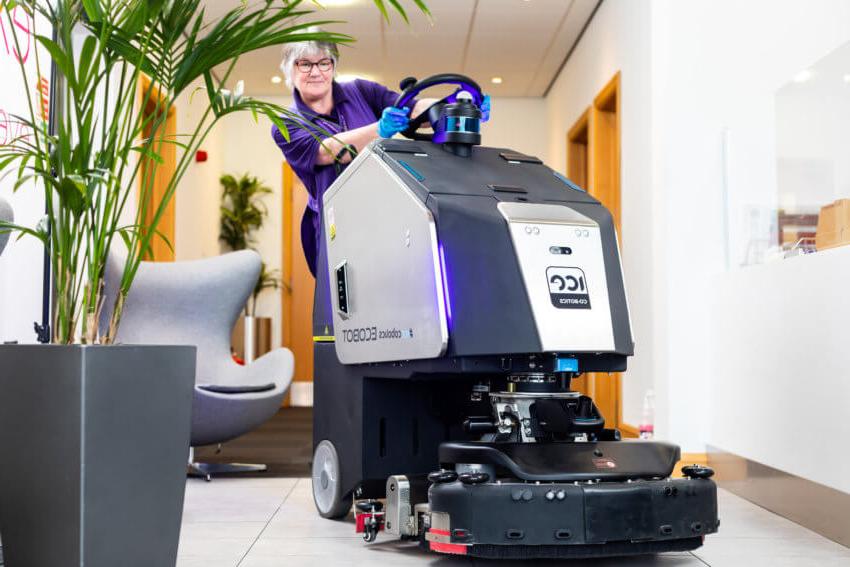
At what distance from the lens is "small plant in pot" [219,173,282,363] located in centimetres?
784

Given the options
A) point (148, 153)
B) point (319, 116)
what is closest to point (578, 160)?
point (319, 116)

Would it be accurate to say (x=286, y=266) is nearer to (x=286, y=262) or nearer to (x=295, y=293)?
(x=286, y=262)

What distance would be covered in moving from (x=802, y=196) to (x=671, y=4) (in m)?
1.36

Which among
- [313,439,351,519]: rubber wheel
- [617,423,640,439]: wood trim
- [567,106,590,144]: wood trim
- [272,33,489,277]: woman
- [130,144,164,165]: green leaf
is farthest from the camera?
[567,106,590,144]: wood trim

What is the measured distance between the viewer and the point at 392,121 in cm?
244

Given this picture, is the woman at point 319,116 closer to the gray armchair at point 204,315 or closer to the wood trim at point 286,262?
the gray armchair at point 204,315

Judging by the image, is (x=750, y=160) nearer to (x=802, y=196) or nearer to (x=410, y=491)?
(x=802, y=196)

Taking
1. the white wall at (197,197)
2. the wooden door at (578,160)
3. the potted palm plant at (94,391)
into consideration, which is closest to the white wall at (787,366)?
the potted palm plant at (94,391)

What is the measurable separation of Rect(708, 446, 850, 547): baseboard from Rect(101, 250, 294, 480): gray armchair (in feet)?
5.21

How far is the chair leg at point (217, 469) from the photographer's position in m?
3.63

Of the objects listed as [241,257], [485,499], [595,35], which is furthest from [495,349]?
[595,35]

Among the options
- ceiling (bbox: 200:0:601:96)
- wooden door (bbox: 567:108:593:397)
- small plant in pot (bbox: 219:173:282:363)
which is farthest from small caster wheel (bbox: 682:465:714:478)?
small plant in pot (bbox: 219:173:282:363)

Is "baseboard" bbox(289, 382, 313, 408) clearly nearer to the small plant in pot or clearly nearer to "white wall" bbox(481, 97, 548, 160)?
the small plant in pot

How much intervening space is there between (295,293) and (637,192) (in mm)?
4277
